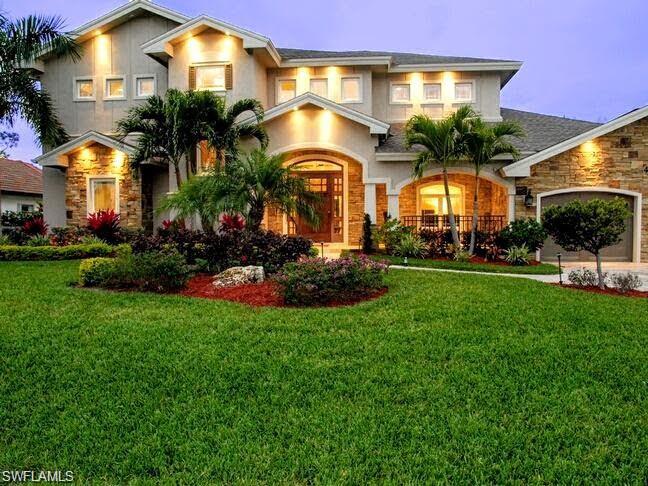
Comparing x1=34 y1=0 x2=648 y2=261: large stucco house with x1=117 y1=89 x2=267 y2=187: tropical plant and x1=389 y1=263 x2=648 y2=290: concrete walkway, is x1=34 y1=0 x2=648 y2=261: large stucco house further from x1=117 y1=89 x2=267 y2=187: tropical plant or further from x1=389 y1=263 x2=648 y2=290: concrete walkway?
x1=117 y1=89 x2=267 y2=187: tropical plant

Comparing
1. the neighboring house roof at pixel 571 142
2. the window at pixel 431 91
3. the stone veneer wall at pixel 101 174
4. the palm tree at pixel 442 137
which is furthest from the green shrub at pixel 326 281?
the window at pixel 431 91

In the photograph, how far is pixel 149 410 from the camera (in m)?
3.77

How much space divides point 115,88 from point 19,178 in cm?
1569

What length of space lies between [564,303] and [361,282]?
3073mm

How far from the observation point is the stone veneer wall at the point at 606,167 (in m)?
13.2

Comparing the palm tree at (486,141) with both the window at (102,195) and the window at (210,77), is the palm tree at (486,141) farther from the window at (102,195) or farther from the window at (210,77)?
the window at (102,195)

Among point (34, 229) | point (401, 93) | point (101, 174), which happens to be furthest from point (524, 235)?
point (34, 229)

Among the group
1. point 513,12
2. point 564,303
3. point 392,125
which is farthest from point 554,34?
point 564,303

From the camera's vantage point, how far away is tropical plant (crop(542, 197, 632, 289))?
26.7 feet

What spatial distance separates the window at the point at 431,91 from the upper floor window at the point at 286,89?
470 centimetres

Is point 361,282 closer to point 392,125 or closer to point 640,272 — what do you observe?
point 640,272

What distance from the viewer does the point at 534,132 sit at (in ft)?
51.5

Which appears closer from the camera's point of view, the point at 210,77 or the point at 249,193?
the point at 249,193

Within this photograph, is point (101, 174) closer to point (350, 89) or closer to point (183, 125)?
point (183, 125)
